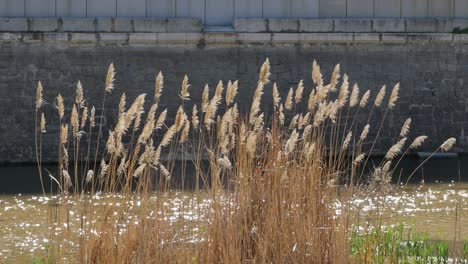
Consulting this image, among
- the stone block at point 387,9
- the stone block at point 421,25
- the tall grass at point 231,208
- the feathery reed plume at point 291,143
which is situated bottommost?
the tall grass at point 231,208

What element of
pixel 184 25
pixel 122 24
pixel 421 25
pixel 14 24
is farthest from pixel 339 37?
pixel 14 24

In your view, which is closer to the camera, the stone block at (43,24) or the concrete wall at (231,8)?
the stone block at (43,24)

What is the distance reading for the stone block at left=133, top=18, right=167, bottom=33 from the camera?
1485 centimetres

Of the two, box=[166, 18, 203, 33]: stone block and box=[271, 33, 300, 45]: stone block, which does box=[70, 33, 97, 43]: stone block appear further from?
box=[271, 33, 300, 45]: stone block

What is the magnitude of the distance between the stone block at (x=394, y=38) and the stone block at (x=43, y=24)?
460cm

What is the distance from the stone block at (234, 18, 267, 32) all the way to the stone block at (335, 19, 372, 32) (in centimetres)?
106

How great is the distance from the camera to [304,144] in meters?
5.73

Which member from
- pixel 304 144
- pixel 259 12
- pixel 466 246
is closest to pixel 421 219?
pixel 466 246

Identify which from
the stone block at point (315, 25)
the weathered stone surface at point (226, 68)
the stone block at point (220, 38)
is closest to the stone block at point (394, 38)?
the weathered stone surface at point (226, 68)

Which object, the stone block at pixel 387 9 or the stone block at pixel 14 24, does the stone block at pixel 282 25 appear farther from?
the stone block at pixel 14 24

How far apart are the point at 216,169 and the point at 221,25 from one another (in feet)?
32.7

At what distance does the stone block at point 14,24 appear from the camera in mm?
14539

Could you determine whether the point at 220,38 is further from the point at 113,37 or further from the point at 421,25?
the point at 421,25

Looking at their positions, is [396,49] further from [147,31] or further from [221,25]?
[147,31]
